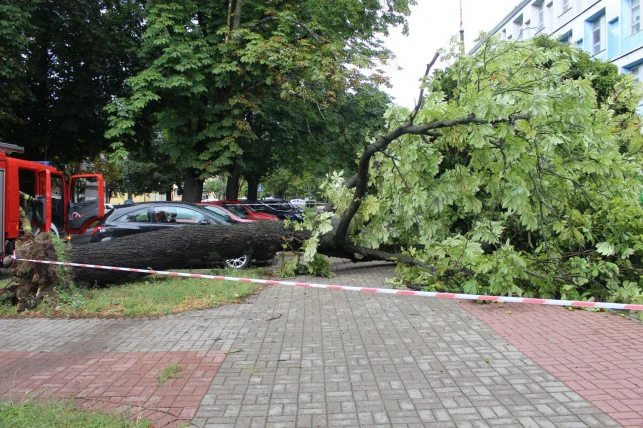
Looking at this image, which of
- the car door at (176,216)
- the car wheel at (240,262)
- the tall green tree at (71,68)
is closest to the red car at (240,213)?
the car door at (176,216)

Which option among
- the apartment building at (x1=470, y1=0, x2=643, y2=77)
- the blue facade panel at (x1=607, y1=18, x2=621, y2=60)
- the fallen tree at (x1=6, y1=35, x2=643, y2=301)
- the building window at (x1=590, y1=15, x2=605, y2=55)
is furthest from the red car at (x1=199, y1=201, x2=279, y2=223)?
the building window at (x1=590, y1=15, x2=605, y2=55)

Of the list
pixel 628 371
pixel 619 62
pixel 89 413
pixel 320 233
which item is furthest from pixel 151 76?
pixel 619 62

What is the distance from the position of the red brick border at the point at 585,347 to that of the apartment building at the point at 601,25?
19.5 m

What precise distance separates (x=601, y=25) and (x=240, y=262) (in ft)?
102

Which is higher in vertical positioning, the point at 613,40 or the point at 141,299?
the point at 613,40

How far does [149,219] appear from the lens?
36.3 ft

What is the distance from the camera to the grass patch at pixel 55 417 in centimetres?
340

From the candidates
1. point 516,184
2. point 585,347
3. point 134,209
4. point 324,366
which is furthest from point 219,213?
point 585,347

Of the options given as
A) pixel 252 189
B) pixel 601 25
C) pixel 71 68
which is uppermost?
pixel 601 25

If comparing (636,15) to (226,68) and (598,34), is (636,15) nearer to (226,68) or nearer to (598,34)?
(598,34)

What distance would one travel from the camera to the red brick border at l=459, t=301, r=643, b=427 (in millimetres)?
3861

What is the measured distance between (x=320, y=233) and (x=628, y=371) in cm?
585

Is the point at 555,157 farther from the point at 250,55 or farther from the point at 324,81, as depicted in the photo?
the point at 250,55

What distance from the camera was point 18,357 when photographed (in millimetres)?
4961
